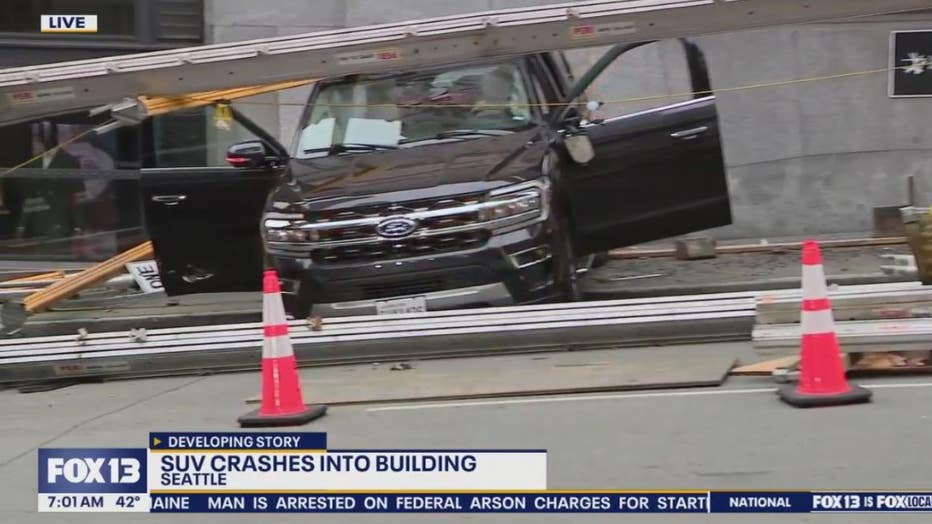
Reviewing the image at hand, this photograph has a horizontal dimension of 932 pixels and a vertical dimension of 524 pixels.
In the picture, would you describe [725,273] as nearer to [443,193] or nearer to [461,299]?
[461,299]

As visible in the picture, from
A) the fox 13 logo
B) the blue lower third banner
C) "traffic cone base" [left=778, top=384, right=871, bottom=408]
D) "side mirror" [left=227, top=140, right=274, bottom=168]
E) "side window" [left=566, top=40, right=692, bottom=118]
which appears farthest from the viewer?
"side window" [left=566, top=40, right=692, bottom=118]

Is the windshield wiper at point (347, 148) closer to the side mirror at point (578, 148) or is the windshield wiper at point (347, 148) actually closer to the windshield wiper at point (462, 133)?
the windshield wiper at point (462, 133)

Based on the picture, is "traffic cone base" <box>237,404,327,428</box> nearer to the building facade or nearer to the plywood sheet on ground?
the plywood sheet on ground

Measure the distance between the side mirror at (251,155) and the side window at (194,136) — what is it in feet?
9.15

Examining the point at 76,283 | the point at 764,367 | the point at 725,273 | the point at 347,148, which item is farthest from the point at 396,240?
the point at 76,283

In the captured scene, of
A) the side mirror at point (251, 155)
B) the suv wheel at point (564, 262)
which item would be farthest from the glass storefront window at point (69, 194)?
the suv wheel at point (564, 262)

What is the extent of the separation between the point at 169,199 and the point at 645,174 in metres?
3.74

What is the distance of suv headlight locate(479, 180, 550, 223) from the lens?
7.58 m

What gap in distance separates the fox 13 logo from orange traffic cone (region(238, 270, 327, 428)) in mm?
1454

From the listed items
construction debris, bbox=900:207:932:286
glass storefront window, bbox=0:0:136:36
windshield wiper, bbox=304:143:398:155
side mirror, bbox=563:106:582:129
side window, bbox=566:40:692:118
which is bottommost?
construction debris, bbox=900:207:932:286

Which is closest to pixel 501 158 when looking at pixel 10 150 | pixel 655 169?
pixel 655 169

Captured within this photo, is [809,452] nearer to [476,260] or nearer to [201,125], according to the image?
[476,260]

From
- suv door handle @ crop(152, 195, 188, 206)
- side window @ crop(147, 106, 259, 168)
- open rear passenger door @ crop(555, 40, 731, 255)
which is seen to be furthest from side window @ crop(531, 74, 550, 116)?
side window @ crop(147, 106, 259, 168)

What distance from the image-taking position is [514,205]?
299 inches
